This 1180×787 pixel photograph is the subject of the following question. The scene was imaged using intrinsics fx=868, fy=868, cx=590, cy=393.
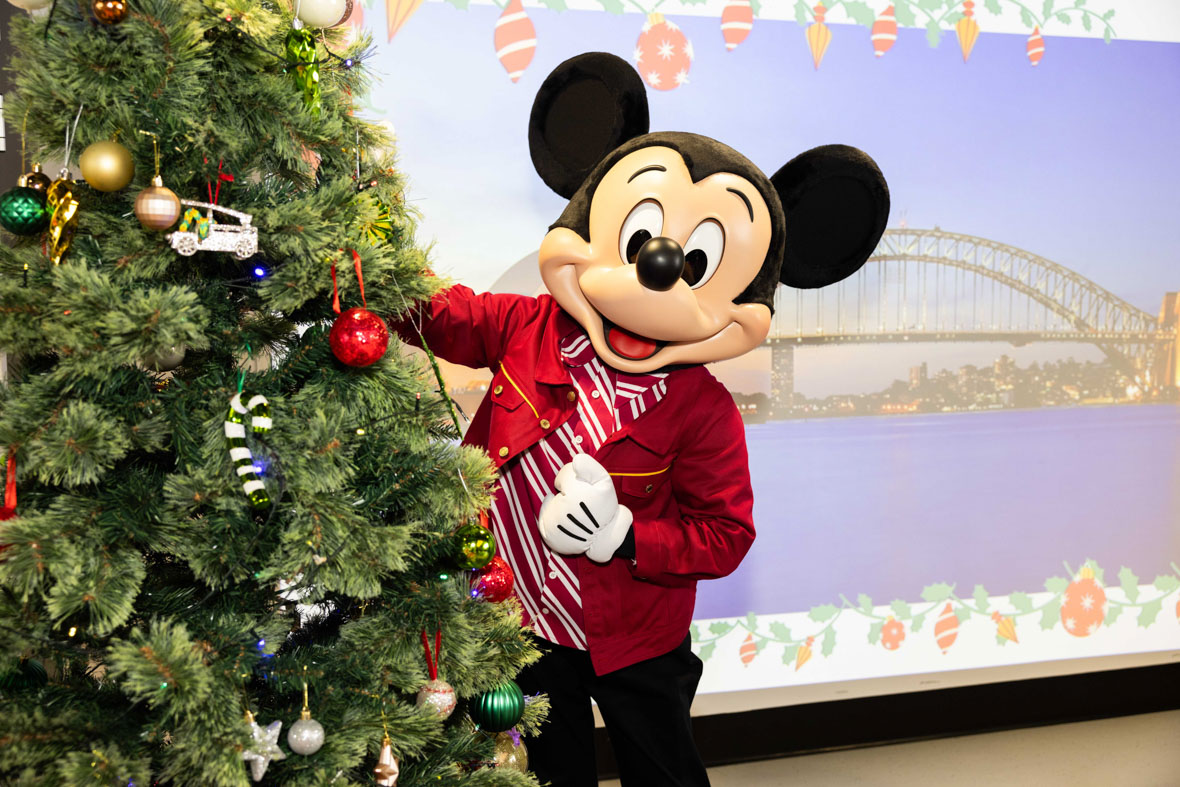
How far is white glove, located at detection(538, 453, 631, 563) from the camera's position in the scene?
1.32 metres

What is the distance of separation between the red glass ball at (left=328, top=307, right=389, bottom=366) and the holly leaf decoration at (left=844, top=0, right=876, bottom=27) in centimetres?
172

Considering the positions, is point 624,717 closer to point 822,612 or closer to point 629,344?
point 629,344

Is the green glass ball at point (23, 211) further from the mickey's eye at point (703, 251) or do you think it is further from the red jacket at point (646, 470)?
the mickey's eye at point (703, 251)

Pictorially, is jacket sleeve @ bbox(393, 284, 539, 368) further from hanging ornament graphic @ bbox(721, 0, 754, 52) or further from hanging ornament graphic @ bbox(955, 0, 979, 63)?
hanging ornament graphic @ bbox(955, 0, 979, 63)

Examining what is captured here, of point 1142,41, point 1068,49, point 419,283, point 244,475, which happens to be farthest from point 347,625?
point 1142,41

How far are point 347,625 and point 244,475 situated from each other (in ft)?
0.78

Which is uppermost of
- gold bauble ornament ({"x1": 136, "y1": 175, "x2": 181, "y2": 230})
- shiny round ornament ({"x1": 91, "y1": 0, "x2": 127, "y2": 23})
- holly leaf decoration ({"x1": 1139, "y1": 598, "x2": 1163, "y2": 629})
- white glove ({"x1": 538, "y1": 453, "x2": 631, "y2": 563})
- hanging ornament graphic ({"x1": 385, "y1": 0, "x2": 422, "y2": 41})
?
hanging ornament graphic ({"x1": 385, "y1": 0, "x2": 422, "y2": 41})

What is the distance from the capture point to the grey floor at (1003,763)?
2258 mm

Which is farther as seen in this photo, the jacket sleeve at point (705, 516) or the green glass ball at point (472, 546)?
the jacket sleeve at point (705, 516)

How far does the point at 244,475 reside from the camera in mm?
892

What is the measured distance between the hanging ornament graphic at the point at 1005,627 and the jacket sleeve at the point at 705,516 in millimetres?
1299

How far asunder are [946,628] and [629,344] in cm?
147

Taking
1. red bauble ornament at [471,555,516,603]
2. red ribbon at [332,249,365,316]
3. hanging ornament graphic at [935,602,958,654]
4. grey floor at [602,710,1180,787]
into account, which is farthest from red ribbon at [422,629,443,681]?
hanging ornament graphic at [935,602,958,654]

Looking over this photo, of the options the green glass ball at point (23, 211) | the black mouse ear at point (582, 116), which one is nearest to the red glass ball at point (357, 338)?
the green glass ball at point (23, 211)
